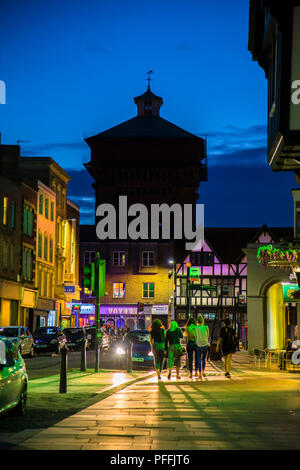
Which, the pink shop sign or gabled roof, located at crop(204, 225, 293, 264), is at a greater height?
gabled roof, located at crop(204, 225, 293, 264)

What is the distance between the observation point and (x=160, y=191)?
88.2 meters

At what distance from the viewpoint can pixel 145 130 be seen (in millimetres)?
91625

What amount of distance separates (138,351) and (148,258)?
52.9 m

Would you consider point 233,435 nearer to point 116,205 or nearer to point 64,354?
point 64,354

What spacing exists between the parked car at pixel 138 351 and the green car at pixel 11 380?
53.9ft

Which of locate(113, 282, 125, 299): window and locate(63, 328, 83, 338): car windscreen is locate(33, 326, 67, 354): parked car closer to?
locate(63, 328, 83, 338): car windscreen

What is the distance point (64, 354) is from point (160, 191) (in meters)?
70.4

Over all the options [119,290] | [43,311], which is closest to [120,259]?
[119,290]

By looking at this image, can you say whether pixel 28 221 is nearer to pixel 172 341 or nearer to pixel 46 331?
pixel 46 331

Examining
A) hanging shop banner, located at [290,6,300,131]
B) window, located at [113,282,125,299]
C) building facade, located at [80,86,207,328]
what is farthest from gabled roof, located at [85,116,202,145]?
hanging shop banner, located at [290,6,300,131]

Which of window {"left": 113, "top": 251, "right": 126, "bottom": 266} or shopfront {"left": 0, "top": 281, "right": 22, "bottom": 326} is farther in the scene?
window {"left": 113, "top": 251, "right": 126, "bottom": 266}

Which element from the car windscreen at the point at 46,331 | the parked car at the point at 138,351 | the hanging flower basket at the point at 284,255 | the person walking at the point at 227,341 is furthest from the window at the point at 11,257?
the person walking at the point at 227,341

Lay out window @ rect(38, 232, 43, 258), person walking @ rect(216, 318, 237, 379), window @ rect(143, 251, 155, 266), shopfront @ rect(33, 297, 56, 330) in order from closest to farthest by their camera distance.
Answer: person walking @ rect(216, 318, 237, 379) < shopfront @ rect(33, 297, 56, 330) < window @ rect(38, 232, 43, 258) < window @ rect(143, 251, 155, 266)

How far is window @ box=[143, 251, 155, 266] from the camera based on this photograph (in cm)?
8406
